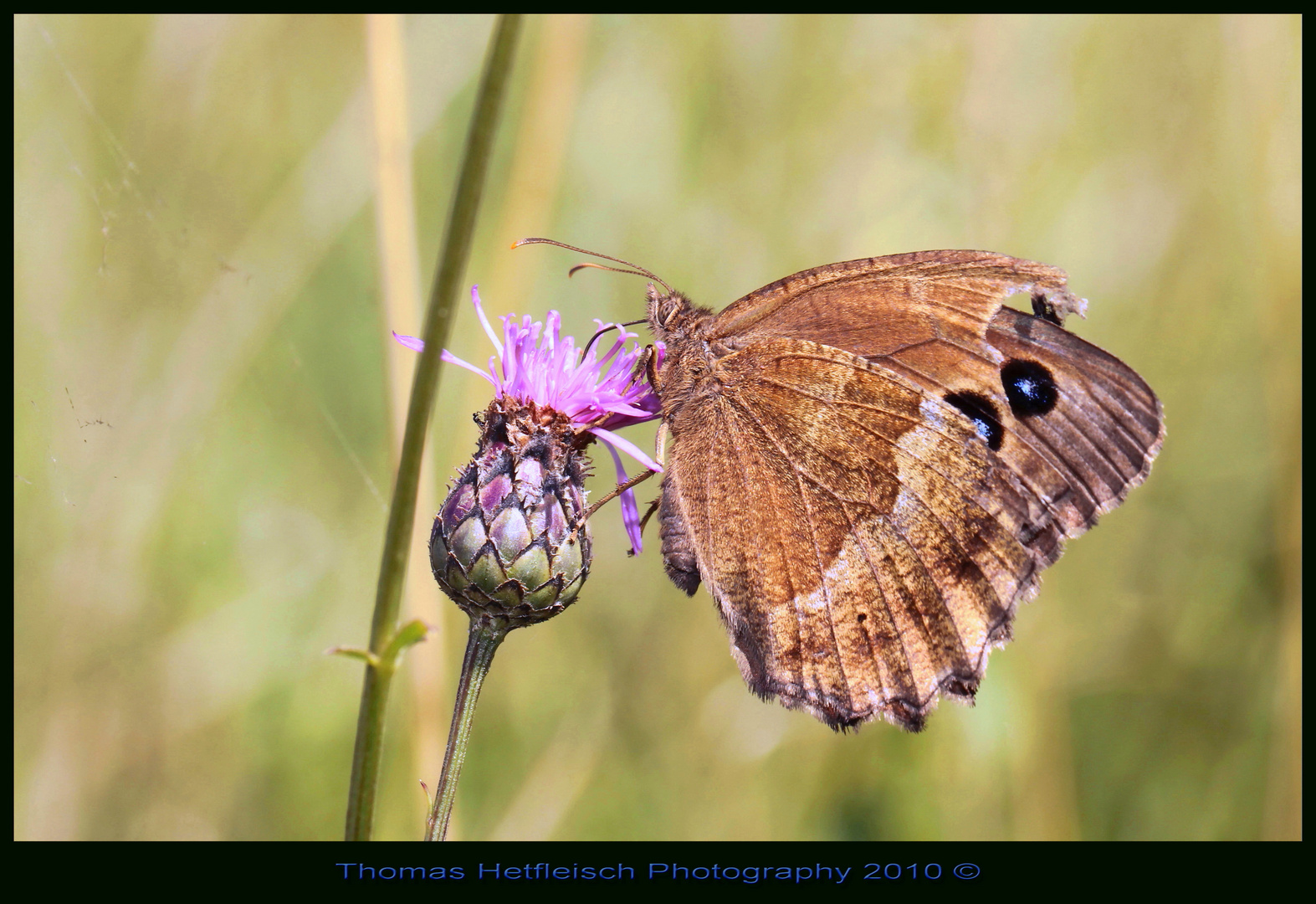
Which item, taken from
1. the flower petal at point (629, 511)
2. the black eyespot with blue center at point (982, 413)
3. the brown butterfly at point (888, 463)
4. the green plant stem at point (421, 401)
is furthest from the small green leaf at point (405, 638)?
the black eyespot with blue center at point (982, 413)

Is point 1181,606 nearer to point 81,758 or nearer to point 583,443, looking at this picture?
point 583,443

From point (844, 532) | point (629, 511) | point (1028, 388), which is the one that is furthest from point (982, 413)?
point (629, 511)

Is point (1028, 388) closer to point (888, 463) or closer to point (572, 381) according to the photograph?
point (888, 463)

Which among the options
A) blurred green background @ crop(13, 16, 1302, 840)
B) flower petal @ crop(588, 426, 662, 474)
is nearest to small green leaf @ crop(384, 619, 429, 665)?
flower petal @ crop(588, 426, 662, 474)

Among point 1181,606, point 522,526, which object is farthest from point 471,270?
point 1181,606

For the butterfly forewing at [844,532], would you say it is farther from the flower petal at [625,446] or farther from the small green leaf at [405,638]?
the small green leaf at [405,638]

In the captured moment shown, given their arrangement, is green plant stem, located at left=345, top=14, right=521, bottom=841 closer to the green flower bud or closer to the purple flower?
the green flower bud
